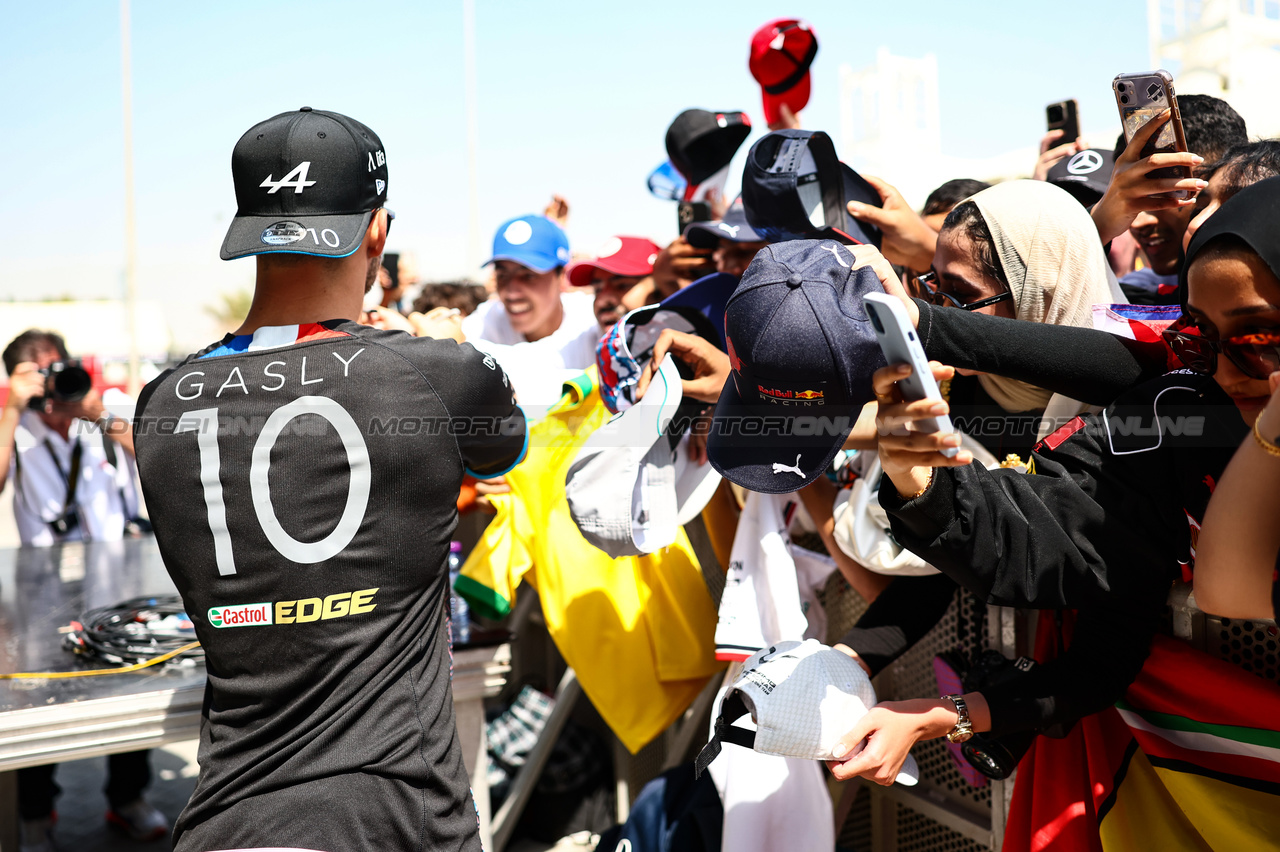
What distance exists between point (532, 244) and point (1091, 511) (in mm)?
3078

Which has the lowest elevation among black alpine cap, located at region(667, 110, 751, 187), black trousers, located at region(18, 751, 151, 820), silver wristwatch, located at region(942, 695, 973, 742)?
black trousers, located at region(18, 751, 151, 820)

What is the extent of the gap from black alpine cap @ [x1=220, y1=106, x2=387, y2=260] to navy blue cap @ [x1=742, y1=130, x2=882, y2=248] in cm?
95

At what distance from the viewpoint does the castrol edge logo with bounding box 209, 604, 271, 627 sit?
156 cm

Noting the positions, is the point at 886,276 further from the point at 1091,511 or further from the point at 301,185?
the point at 301,185

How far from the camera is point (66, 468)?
184 inches

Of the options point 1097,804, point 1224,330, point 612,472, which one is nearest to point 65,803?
point 612,472

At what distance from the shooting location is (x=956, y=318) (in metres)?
1.53

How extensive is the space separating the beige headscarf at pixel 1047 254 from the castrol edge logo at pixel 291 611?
1.32 metres

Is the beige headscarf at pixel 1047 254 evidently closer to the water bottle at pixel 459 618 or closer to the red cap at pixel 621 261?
the water bottle at pixel 459 618

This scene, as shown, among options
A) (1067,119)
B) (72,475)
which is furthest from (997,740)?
(72,475)

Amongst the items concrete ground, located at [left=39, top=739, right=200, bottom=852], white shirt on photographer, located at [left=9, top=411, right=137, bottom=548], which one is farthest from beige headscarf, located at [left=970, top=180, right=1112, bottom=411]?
white shirt on photographer, located at [left=9, top=411, right=137, bottom=548]

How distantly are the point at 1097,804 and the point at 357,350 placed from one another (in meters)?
1.55

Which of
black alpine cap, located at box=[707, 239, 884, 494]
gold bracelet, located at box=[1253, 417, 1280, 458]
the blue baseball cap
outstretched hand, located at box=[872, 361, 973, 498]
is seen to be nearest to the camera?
gold bracelet, located at box=[1253, 417, 1280, 458]

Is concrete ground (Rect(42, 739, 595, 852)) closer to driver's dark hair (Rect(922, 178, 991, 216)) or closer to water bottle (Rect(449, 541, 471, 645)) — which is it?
water bottle (Rect(449, 541, 471, 645))
